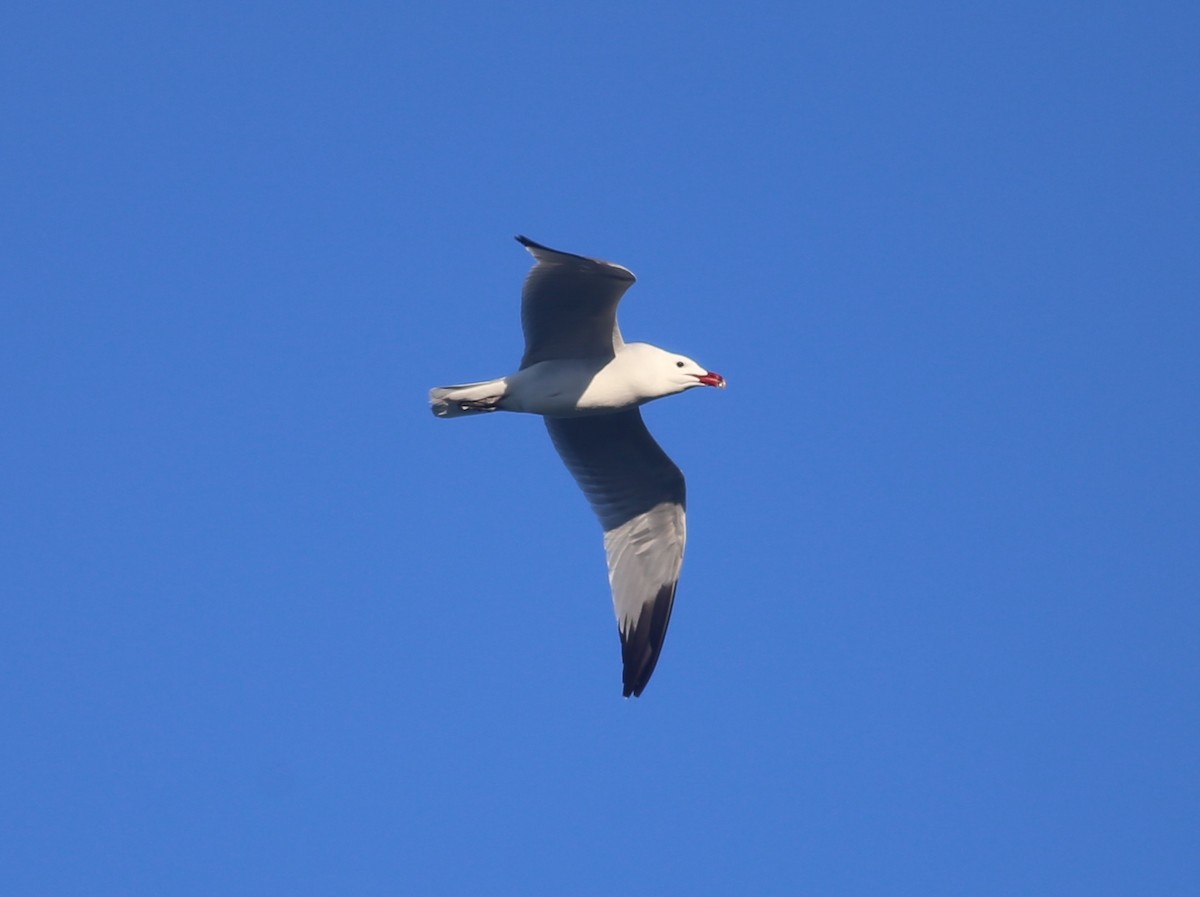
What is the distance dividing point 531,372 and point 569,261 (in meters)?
1.30

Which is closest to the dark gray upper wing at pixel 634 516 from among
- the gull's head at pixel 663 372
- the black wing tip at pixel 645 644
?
the black wing tip at pixel 645 644

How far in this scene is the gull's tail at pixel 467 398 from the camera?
1120 cm

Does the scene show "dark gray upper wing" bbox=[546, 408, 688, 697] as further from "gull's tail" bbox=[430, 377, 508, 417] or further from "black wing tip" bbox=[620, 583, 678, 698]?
"gull's tail" bbox=[430, 377, 508, 417]

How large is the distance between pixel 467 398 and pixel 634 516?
7.24 ft

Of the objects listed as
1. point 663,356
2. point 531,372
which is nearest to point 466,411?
point 531,372

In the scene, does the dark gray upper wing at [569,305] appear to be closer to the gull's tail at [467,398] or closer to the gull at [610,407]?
the gull at [610,407]

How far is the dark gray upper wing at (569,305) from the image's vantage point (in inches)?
407

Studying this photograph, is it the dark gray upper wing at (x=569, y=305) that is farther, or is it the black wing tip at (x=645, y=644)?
the black wing tip at (x=645, y=644)

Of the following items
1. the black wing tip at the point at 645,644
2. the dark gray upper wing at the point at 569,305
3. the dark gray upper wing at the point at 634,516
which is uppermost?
the dark gray upper wing at the point at 569,305

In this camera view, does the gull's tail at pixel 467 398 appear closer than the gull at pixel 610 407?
No

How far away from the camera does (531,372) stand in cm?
1130

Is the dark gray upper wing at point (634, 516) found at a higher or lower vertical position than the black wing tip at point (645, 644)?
higher

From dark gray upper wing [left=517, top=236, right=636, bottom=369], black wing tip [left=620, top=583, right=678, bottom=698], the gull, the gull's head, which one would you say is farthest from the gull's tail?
black wing tip [left=620, top=583, right=678, bottom=698]

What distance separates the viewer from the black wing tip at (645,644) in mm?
12305
